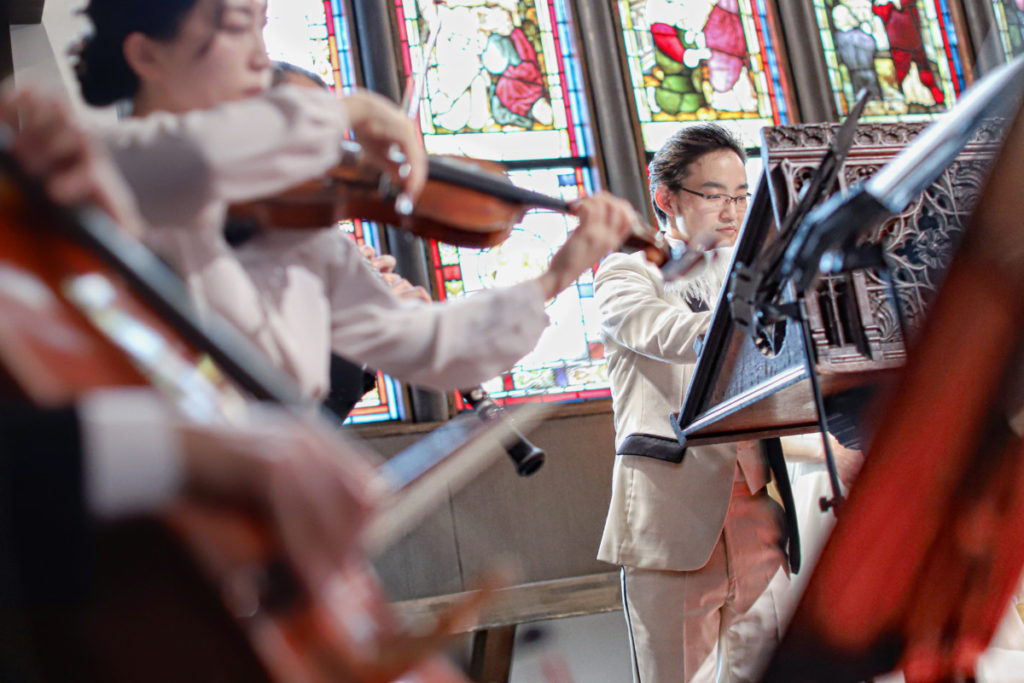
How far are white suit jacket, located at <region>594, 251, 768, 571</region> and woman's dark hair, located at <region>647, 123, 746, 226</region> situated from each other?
20 centimetres

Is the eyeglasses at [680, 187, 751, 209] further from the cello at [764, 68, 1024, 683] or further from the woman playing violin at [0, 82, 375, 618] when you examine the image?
the woman playing violin at [0, 82, 375, 618]

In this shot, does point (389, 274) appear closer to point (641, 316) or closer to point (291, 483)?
point (641, 316)

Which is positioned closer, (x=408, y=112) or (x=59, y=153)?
(x=59, y=153)

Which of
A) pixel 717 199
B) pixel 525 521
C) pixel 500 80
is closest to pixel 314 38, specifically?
pixel 500 80

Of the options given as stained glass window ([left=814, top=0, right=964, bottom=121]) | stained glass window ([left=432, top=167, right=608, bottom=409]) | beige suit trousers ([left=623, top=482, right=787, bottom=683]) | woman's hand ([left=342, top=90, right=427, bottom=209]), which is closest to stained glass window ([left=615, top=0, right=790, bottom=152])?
stained glass window ([left=814, top=0, right=964, bottom=121])

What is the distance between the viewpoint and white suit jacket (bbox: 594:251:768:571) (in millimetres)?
1896

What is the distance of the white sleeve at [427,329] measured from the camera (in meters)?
0.94

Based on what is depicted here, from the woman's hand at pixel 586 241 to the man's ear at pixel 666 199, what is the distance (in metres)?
1.19

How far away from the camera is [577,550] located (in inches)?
157

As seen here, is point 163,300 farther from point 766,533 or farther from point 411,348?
point 766,533

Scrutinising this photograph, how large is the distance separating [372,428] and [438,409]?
11.9 inches

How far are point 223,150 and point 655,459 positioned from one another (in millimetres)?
1384

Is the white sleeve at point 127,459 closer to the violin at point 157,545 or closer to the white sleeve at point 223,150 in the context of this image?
the violin at point 157,545

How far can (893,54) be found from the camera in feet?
16.9
